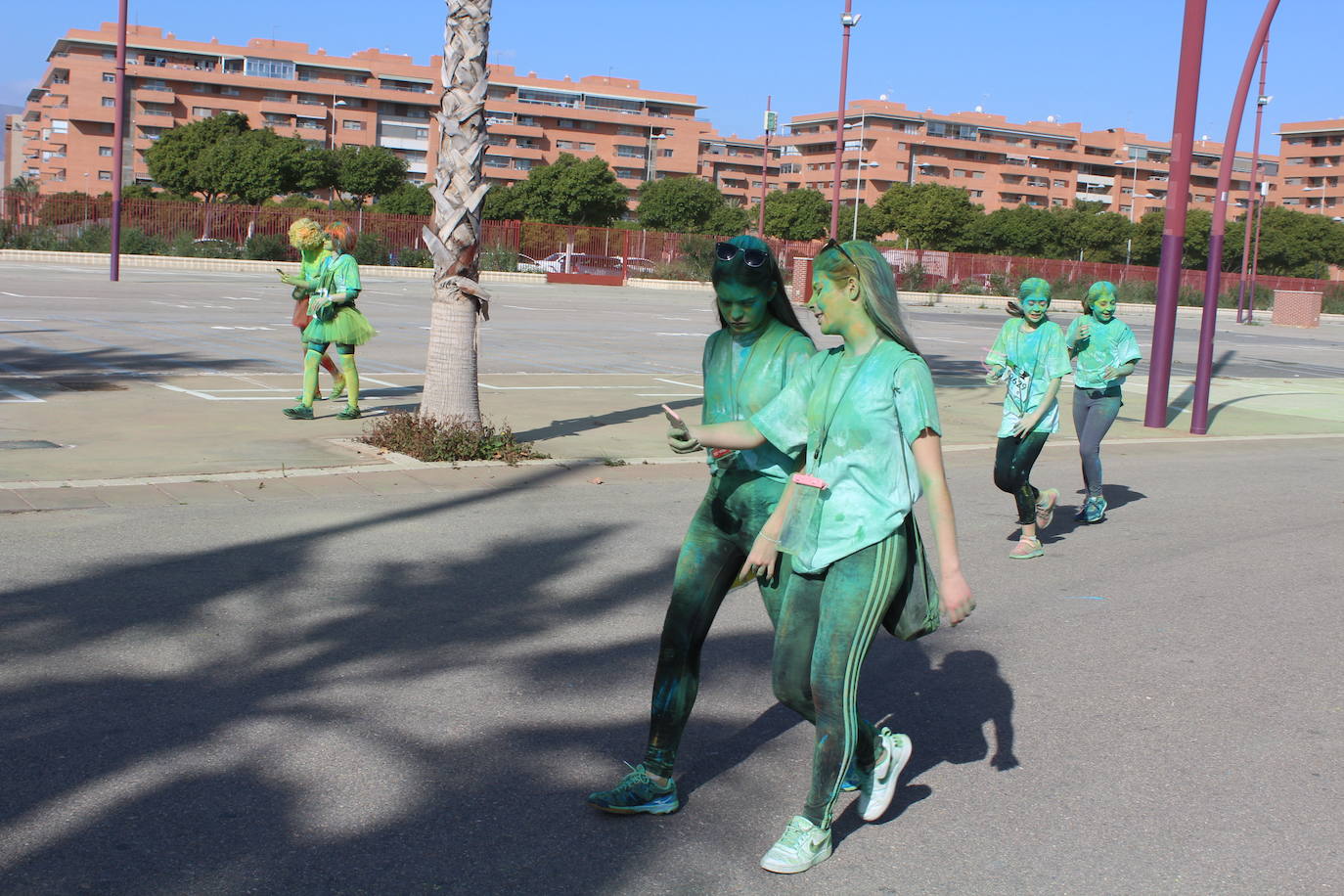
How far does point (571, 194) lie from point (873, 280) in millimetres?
93526

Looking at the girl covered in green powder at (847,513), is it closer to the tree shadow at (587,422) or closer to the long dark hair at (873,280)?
the long dark hair at (873,280)

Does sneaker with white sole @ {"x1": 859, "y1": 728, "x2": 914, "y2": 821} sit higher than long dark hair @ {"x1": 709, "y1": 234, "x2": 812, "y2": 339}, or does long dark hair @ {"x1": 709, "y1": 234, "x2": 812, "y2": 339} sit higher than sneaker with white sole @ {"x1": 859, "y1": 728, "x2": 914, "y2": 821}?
long dark hair @ {"x1": 709, "y1": 234, "x2": 812, "y2": 339}

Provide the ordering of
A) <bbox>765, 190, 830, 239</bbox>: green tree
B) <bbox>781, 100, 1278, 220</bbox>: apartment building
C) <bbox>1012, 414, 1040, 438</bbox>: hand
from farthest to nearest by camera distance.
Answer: <bbox>781, 100, 1278, 220</bbox>: apartment building
<bbox>765, 190, 830, 239</bbox>: green tree
<bbox>1012, 414, 1040, 438</bbox>: hand

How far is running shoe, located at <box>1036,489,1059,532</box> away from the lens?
789 cm

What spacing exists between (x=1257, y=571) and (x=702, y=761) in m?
4.59

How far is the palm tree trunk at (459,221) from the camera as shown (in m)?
9.79

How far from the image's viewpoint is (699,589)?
3.82 meters

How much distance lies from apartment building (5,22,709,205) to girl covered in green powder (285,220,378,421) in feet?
375

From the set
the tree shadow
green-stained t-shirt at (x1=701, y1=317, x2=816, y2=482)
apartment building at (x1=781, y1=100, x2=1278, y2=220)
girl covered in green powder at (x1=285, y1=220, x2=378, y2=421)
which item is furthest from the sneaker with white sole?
apartment building at (x1=781, y1=100, x2=1278, y2=220)

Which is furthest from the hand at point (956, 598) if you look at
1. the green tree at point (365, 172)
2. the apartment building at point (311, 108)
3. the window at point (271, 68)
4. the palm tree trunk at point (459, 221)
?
the window at point (271, 68)

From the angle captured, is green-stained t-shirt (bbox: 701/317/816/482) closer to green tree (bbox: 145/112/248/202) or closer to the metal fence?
the metal fence

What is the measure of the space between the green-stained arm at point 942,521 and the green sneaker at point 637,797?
102cm

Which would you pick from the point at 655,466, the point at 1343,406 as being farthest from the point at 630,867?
the point at 1343,406

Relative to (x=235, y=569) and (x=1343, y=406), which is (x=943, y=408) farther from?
(x=235, y=569)
